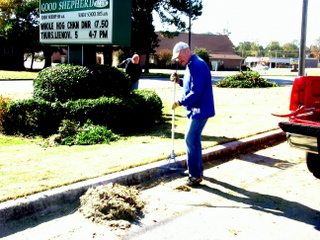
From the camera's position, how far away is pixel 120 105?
8531mm

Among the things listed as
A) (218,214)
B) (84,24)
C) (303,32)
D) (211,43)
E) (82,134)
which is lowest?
(218,214)

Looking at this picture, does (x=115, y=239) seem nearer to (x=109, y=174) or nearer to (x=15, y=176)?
(x=109, y=174)

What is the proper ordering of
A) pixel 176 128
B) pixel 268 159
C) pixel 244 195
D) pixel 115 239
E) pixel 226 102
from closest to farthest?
pixel 115 239 → pixel 244 195 → pixel 268 159 → pixel 176 128 → pixel 226 102

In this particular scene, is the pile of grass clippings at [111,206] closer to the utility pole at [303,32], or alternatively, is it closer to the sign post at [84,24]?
the sign post at [84,24]

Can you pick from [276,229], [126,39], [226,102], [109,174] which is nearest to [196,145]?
[109,174]

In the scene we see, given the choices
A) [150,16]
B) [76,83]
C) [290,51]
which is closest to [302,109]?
[76,83]

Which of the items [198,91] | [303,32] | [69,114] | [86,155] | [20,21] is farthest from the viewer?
[20,21]

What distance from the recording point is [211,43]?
78.3 meters

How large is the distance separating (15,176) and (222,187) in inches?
112

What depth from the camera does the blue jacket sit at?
17.1 feet

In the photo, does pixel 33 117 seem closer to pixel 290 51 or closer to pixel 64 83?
pixel 64 83

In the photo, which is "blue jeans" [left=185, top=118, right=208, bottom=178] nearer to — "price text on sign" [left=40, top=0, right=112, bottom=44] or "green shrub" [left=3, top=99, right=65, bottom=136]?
"green shrub" [left=3, top=99, right=65, bottom=136]

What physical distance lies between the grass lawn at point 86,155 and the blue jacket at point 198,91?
1.33 meters

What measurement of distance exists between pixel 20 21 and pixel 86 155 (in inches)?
1475
